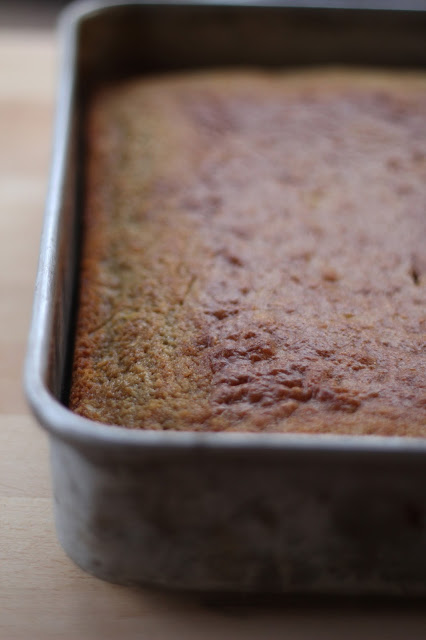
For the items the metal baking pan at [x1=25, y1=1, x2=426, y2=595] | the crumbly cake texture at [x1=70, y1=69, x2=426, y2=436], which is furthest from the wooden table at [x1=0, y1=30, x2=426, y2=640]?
the crumbly cake texture at [x1=70, y1=69, x2=426, y2=436]

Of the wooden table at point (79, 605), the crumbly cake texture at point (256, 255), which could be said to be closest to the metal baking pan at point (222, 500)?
the wooden table at point (79, 605)

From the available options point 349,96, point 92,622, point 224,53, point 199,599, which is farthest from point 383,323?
point 224,53

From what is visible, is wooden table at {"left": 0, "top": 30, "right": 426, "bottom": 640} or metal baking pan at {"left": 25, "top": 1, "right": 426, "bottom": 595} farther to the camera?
wooden table at {"left": 0, "top": 30, "right": 426, "bottom": 640}

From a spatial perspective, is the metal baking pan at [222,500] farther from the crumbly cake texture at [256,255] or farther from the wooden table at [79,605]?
the crumbly cake texture at [256,255]

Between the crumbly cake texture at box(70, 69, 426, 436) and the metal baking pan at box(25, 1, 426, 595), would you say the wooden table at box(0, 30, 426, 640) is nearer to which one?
the metal baking pan at box(25, 1, 426, 595)

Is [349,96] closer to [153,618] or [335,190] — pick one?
[335,190]

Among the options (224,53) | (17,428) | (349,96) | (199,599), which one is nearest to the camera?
(199,599)

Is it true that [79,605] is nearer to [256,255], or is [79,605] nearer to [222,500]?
[222,500]

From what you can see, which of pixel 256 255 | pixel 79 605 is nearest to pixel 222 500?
pixel 79 605

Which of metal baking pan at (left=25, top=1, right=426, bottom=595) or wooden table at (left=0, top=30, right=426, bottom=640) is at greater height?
metal baking pan at (left=25, top=1, right=426, bottom=595)
